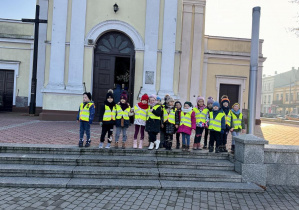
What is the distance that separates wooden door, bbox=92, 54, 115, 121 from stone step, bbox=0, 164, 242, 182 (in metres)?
6.76

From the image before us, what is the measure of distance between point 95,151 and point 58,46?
756 centimetres

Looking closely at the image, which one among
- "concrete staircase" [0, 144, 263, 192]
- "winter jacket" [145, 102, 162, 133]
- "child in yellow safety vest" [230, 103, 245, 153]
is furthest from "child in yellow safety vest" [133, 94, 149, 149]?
"child in yellow safety vest" [230, 103, 245, 153]

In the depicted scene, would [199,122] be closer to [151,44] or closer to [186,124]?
[186,124]

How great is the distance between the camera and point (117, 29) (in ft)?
38.0

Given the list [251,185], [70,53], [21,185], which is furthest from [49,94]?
[251,185]

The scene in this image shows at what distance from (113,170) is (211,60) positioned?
44.5 ft

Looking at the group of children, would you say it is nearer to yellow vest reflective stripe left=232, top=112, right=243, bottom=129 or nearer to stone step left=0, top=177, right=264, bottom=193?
yellow vest reflective stripe left=232, top=112, right=243, bottom=129

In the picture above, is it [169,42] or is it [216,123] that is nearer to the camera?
[216,123]

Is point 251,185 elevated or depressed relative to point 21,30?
depressed

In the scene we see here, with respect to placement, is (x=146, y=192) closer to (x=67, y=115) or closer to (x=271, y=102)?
(x=67, y=115)

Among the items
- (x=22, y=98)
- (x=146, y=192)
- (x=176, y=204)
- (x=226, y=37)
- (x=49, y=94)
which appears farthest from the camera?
(x=226, y=37)

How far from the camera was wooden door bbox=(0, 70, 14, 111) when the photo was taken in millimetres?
15750

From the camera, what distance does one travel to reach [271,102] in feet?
227

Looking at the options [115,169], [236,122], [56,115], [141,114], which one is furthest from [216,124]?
[56,115]
